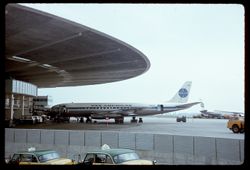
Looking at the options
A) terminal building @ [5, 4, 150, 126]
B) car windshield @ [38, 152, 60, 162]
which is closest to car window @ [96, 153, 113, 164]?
car windshield @ [38, 152, 60, 162]

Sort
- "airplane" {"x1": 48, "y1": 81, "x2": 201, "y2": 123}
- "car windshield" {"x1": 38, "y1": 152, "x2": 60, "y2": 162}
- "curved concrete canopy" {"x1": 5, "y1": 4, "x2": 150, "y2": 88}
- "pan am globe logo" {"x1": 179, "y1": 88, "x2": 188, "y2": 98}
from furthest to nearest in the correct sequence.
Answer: "pan am globe logo" {"x1": 179, "y1": 88, "x2": 188, "y2": 98} → "airplane" {"x1": 48, "y1": 81, "x2": 201, "y2": 123} → "curved concrete canopy" {"x1": 5, "y1": 4, "x2": 150, "y2": 88} → "car windshield" {"x1": 38, "y1": 152, "x2": 60, "y2": 162}

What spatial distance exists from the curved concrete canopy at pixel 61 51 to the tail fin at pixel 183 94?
6072 mm

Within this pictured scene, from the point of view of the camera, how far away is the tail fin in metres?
36.6

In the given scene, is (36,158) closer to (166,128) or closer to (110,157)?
(110,157)

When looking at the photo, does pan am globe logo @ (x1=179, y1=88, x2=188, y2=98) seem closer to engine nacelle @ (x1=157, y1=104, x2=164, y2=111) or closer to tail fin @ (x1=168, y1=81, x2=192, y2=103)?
tail fin @ (x1=168, y1=81, x2=192, y2=103)

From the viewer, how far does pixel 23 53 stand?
22.1 m

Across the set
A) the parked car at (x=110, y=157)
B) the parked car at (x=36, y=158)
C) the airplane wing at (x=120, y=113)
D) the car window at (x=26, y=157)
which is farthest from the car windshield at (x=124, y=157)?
the airplane wing at (x=120, y=113)

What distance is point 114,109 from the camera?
3212 cm

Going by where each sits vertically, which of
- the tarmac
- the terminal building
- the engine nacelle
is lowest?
the tarmac

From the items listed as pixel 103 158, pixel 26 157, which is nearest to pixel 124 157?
pixel 103 158

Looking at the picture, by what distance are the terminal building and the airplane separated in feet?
9.99

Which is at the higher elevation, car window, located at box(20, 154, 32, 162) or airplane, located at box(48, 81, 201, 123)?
airplane, located at box(48, 81, 201, 123)

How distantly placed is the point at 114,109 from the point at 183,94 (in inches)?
380
